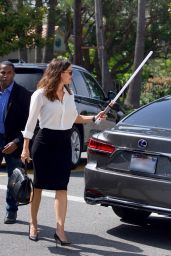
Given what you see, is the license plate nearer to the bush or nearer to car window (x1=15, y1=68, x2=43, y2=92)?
car window (x1=15, y1=68, x2=43, y2=92)

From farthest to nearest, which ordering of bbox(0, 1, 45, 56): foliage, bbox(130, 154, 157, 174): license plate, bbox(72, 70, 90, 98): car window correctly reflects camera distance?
bbox(0, 1, 45, 56): foliage → bbox(72, 70, 90, 98): car window → bbox(130, 154, 157, 174): license plate

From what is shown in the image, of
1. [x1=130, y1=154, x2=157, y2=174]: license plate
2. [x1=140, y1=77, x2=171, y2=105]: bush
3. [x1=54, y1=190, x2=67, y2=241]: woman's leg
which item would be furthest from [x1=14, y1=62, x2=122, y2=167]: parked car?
[x1=140, y1=77, x2=171, y2=105]: bush

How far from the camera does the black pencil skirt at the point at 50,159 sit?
7.02 m

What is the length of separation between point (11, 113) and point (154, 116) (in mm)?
1554

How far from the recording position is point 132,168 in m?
7.16

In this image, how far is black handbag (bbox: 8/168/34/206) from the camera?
284 inches

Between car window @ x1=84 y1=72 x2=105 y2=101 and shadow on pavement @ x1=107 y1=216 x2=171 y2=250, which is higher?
car window @ x1=84 y1=72 x2=105 y2=101

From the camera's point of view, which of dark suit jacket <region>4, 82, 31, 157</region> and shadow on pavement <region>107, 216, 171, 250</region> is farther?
dark suit jacket <region>4, 82, 31, 157</region>

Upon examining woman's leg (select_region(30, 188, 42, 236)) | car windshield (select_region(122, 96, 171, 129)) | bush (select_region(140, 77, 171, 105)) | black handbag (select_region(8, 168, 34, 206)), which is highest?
car windshield (select_region(122, 96, 171, 129))

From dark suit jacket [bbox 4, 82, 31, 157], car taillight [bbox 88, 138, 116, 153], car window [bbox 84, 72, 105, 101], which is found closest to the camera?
car taillight [bbox 88, 138, 116, 153]

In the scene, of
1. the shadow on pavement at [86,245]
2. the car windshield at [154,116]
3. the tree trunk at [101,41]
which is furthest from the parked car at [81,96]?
the tree trunk at [101,41]

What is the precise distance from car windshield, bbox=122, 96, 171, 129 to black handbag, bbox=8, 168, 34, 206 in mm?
1350

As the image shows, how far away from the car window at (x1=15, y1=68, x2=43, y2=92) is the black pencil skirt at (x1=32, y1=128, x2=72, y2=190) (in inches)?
196

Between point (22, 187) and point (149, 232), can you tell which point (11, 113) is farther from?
point (149, 232)
